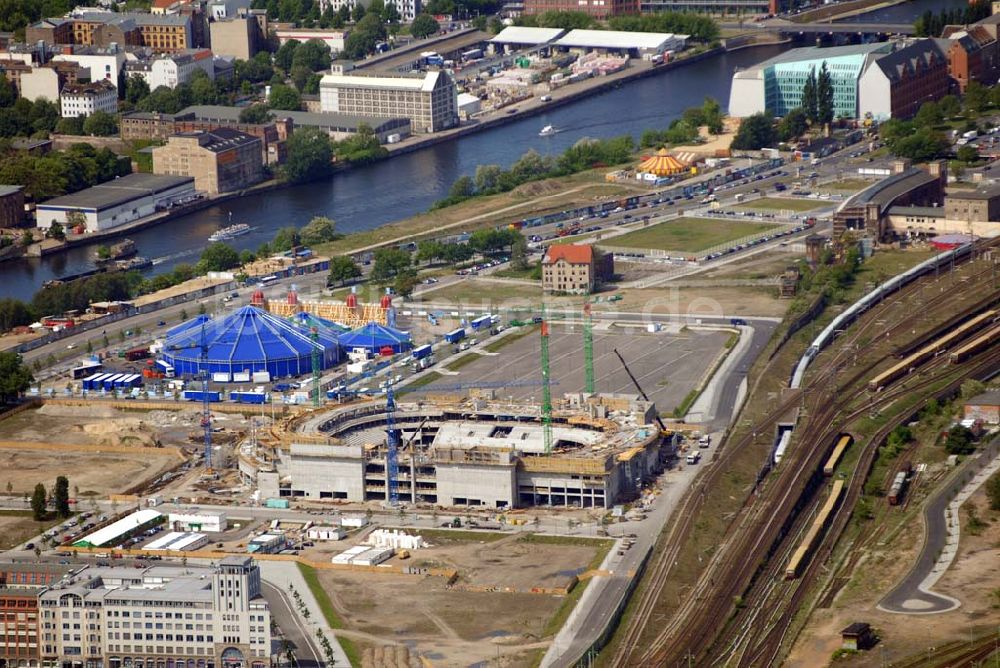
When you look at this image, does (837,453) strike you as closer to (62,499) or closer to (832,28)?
(62,499)

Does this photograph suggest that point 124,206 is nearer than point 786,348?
No

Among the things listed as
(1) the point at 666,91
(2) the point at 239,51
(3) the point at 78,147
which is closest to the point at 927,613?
(3) the point at 78,147

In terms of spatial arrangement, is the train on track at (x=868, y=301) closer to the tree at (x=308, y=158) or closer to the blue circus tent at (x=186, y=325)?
the blue circus tent at (x=186, y=325)

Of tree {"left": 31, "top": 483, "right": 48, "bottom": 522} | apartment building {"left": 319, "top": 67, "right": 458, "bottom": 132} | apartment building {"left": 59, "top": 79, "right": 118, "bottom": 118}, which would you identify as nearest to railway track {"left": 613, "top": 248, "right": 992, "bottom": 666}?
tree {"left": 31, "top": 483, "right": 48, "bottom": 522}

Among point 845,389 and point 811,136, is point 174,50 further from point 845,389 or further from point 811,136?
point 845,389

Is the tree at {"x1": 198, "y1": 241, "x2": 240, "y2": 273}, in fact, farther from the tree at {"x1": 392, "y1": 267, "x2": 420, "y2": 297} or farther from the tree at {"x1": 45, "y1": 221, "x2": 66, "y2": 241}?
the tree at {"x1": 45, "y1": 221, "x2": 66, "y2": 241}

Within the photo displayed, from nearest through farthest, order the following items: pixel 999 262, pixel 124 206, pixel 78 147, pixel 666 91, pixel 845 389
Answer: pixel 845 389 < pixel 999 262 < pixel 124 206 < pixel 78 147 < pixel 666 91
